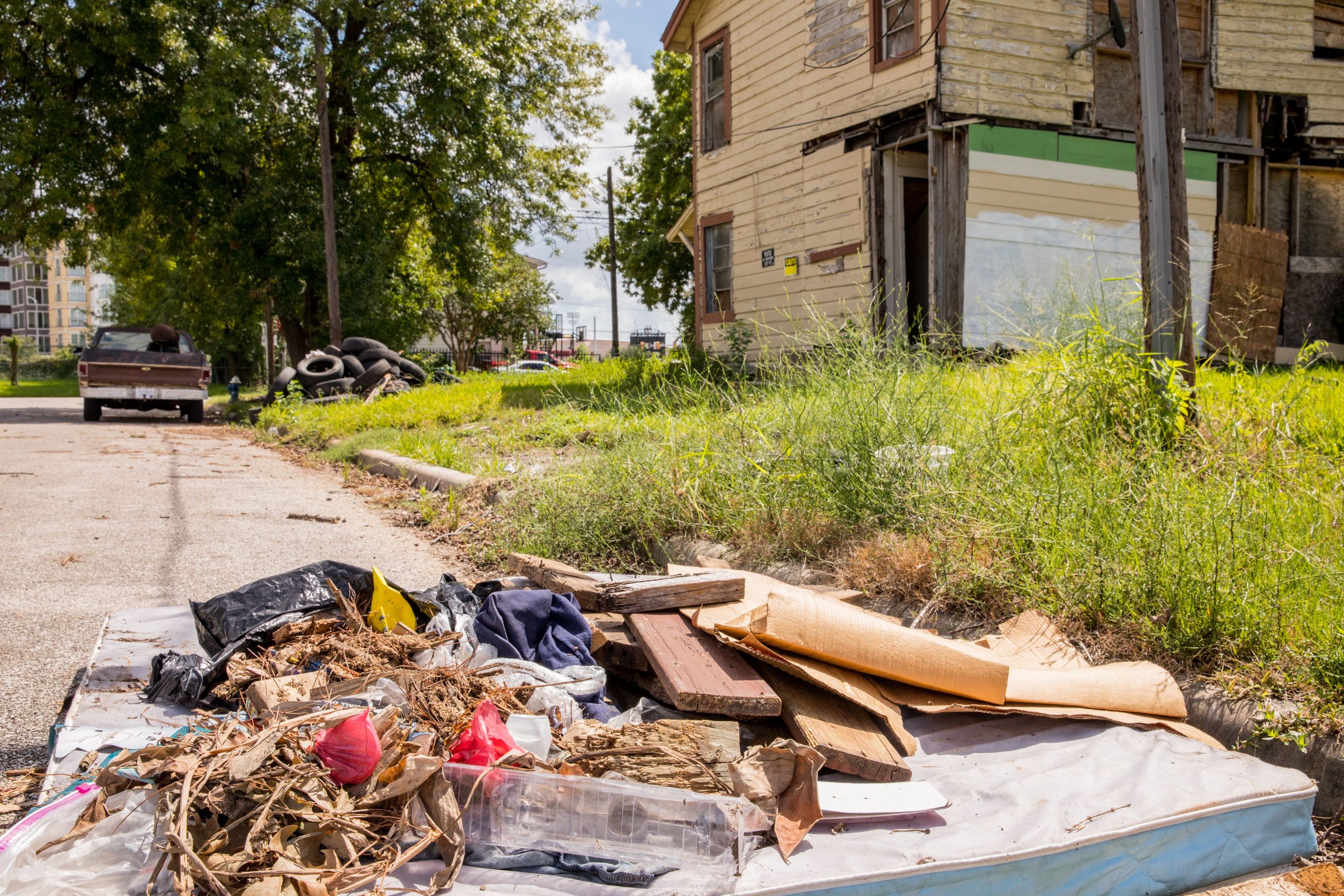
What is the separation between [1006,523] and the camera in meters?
3.83

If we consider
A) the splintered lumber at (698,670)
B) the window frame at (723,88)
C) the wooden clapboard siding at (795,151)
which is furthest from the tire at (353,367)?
the splintered lumber at (698,670)

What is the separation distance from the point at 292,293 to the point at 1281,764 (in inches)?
901

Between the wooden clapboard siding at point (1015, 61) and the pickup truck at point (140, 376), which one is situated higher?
the wooden clapboard siding at point (1015, 61)

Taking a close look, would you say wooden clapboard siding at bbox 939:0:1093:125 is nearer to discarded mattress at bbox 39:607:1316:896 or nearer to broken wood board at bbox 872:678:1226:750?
broken wood board at bbox 872:678:1226:750

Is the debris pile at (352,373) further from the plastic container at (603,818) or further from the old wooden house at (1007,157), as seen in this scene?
the plastic container at (603,818)

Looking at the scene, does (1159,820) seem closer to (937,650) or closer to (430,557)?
(937,650)

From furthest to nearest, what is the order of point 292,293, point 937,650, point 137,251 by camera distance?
point 137,251 < point 292,293 < point 937,650

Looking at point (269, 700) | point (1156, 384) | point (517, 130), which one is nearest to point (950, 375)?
point (1156, 384)

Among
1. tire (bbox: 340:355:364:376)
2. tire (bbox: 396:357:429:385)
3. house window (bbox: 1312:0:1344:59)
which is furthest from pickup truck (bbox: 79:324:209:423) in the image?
house window (bbox: 1312:0:1344:59)

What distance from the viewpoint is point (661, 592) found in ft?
10.8

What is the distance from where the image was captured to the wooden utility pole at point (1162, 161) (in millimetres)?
5227

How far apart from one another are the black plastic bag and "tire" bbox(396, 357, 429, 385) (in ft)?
49.5

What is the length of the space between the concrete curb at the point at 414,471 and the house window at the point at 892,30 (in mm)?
7735

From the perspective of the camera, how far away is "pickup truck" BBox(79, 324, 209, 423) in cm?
1755
